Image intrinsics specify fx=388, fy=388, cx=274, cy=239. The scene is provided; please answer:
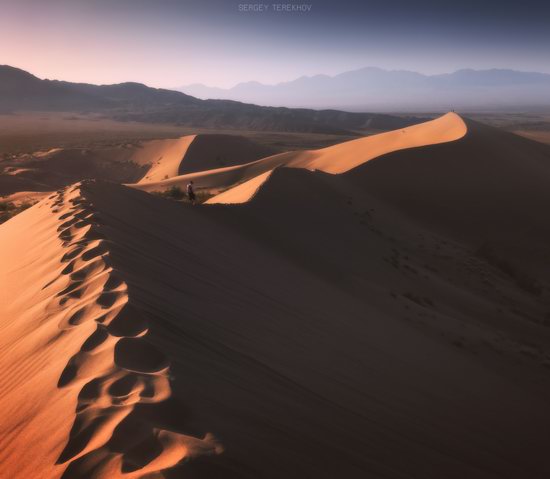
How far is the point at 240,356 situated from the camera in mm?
3314

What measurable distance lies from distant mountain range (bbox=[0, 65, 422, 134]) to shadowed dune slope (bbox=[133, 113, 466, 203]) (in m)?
53.7

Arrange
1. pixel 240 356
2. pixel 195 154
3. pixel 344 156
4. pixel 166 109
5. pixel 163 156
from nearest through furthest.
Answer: pixel 240 356 < pixel 344 156 < pixel 195 154 < pixel 163 156 < pixel 166 109

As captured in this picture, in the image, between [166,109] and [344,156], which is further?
[166,109]

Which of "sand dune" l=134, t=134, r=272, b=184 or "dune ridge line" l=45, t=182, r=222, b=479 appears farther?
"sand dune" l=134, t=134, r=272, b=184

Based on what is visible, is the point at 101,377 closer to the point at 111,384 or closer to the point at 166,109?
the point at 111,384

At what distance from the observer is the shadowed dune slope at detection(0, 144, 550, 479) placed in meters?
2.18

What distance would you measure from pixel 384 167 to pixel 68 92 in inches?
5448

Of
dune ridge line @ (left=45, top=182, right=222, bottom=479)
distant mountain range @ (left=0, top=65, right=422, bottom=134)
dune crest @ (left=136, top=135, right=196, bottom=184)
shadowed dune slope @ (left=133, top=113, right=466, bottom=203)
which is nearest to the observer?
dune ridge line @ (left=45, top=182, right=222, bottom=479)

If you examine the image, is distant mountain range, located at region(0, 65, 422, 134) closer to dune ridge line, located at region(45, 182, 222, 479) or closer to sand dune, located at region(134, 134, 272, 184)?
sand dune, located at region(134, 134, 272, 184)

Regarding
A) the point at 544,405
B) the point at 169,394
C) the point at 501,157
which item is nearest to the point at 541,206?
the point at 501,157

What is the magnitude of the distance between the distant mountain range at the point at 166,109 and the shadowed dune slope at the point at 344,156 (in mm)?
53693

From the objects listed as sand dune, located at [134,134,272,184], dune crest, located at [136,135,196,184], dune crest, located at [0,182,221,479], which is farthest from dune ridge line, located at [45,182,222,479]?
sand dune, located at [134,134,272,184]

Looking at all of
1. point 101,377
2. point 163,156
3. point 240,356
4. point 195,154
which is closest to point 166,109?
point 163,156

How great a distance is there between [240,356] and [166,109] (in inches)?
4837
